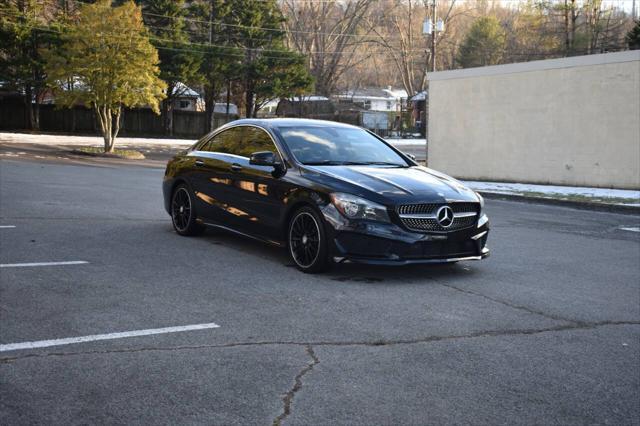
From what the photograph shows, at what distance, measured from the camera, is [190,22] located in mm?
55906

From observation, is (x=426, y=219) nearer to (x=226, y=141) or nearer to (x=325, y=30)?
(x=226, y=141)

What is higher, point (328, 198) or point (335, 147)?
point (335, 147)

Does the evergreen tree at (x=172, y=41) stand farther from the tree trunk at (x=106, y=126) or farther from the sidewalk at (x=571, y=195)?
the sidewalk at (x=571, y=195)

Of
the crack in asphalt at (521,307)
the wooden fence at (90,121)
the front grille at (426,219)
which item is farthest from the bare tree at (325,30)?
the crack in asphalt at (521,307)

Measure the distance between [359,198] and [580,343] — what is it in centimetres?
259

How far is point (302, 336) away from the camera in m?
5.19

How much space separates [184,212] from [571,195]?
1107 cm

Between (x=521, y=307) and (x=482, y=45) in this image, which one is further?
(x=482, y=45)

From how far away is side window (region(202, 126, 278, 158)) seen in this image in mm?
8515

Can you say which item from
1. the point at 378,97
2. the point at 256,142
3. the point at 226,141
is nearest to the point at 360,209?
the point at 256,142

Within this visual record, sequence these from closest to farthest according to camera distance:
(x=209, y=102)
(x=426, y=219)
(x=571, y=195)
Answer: (x=426, y=219), (x=571, y=195), (x=209, y=102)

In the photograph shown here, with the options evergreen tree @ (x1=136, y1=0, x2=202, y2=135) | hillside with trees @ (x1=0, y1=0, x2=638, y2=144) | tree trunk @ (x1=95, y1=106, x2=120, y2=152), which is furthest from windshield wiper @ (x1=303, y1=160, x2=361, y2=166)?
evergreen tree @ (x1=136, y1=0, x2=202, y2=135)

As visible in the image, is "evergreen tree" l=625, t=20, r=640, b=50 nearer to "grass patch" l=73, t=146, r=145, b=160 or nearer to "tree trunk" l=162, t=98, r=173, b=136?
"grass patch" l=73, t=146, r=145, b=160

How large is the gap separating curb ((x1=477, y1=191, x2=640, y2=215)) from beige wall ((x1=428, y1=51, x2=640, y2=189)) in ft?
13.3
